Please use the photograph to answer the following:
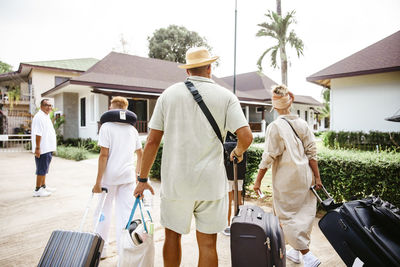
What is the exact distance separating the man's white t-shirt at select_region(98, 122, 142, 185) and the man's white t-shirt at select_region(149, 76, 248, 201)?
3.37 ft

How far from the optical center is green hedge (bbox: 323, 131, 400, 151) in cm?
1196

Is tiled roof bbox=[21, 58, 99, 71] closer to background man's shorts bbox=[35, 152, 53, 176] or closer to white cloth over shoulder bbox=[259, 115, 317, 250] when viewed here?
background man's shorts bbox=[35, 152, 53, 176]

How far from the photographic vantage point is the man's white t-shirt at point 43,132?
5.22 meters

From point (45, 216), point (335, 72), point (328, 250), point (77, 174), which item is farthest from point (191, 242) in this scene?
point (335, 72)

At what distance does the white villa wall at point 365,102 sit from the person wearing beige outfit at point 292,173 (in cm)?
1259

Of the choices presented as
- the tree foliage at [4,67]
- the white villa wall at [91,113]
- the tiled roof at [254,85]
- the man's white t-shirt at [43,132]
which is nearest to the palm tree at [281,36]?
the tiled roof at [254,85]

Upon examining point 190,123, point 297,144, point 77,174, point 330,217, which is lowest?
point 77,174

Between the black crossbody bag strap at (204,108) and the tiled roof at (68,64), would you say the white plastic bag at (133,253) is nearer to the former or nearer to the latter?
the black crossbody bag strap at (204,108)

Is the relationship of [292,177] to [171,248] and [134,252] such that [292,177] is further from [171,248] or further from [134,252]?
[134,252]

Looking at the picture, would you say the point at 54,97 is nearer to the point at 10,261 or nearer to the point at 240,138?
the point at 10,261

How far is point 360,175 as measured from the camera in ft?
12.3

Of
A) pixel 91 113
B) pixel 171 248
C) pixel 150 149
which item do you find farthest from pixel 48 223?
pixel 91 113

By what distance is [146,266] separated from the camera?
2.02 metres

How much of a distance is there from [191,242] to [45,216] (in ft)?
8.84
